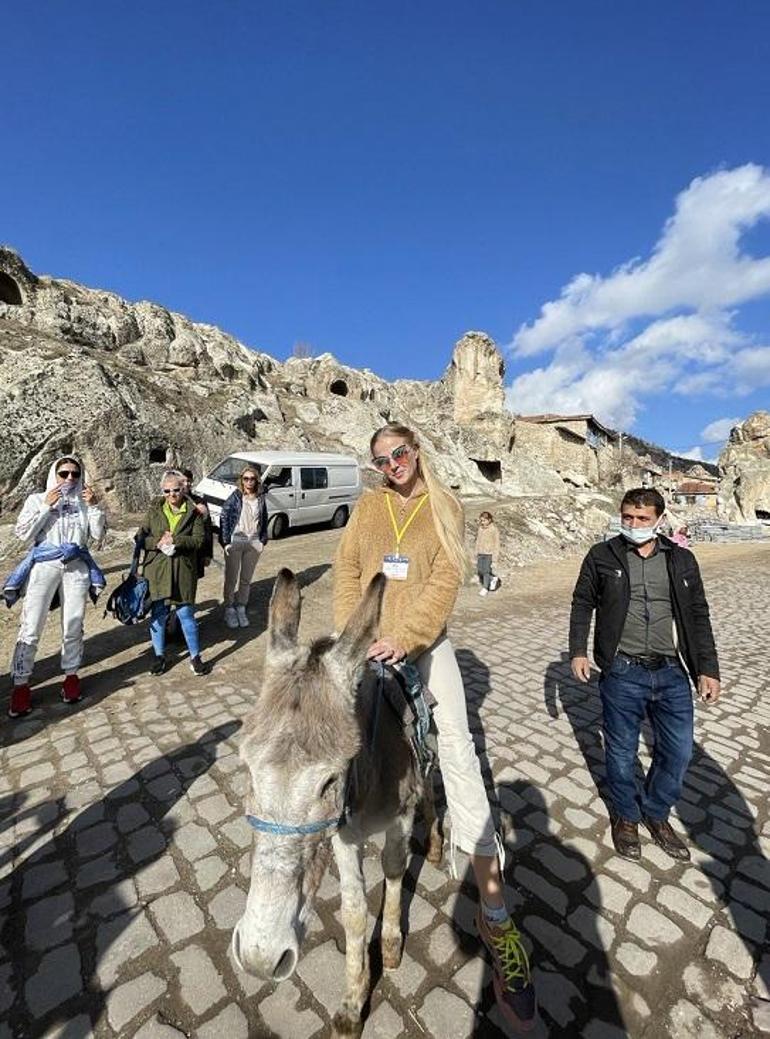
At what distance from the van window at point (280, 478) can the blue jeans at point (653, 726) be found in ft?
41.5

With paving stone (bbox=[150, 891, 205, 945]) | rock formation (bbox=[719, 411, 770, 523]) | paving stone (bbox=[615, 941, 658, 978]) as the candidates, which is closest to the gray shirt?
paving stone (bbox=[615, 941, 658, 978])

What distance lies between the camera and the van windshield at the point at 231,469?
14359 millimetres

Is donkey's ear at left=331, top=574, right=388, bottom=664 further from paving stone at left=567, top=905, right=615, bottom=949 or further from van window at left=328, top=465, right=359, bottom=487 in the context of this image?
van window at left=328, top=465, right=359, bottom=487

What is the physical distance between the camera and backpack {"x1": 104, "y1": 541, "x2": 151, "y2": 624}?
5.80 meters

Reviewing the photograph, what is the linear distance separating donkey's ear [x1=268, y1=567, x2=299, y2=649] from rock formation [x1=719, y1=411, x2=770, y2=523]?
65540 millimetres

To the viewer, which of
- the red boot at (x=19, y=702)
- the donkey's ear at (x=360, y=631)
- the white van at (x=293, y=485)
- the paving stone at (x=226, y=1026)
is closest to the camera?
the donkey's ear at (x=360, y=631)

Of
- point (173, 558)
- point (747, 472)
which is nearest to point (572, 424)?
point (747, 472)

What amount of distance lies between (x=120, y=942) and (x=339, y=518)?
606 inches

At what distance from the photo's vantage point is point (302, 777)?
1.45 m

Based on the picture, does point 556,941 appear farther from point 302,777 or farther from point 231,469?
point 231,469

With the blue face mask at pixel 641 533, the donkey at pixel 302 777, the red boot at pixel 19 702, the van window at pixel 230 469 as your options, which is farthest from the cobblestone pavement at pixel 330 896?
the van window at pixel 230 469

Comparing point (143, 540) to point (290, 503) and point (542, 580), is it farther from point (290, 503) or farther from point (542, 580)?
point (542, 580)

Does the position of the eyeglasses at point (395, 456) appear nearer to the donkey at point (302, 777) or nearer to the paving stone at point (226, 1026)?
the donkey at point (302, 777)

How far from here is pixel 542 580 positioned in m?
13.7
